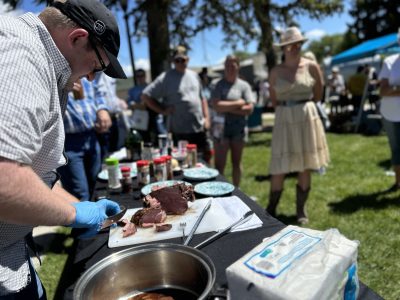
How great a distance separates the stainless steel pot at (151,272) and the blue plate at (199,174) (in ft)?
4.03

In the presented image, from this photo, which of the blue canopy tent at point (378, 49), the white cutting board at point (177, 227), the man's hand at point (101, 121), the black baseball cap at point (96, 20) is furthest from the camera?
the blue canopy tent at point (378, 49)

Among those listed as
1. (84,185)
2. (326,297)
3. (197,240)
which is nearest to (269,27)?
(84,185)

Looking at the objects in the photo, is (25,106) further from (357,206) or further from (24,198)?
(357,206)

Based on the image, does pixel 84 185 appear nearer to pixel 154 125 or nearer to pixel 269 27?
pixel 154 125

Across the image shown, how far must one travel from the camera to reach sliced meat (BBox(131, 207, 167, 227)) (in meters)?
1.65

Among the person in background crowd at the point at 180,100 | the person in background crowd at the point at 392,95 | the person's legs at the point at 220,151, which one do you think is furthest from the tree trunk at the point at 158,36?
the person in background crowd at the point at 392,95

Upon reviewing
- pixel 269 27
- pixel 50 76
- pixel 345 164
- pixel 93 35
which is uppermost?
pixel 269 27

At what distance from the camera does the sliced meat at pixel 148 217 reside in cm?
165

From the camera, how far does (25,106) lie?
2.68 feet

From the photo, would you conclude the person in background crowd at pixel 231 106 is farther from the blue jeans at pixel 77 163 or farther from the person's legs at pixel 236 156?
the blue jeans at pixel 77 163

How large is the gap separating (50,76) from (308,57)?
3045 mm

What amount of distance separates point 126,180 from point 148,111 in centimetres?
309

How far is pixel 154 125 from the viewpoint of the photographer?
5.31 m

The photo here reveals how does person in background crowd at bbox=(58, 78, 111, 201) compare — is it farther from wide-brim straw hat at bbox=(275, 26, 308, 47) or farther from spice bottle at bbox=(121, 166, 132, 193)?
wide-brim straw hat at bbox=(275, 26, 308, 47)
